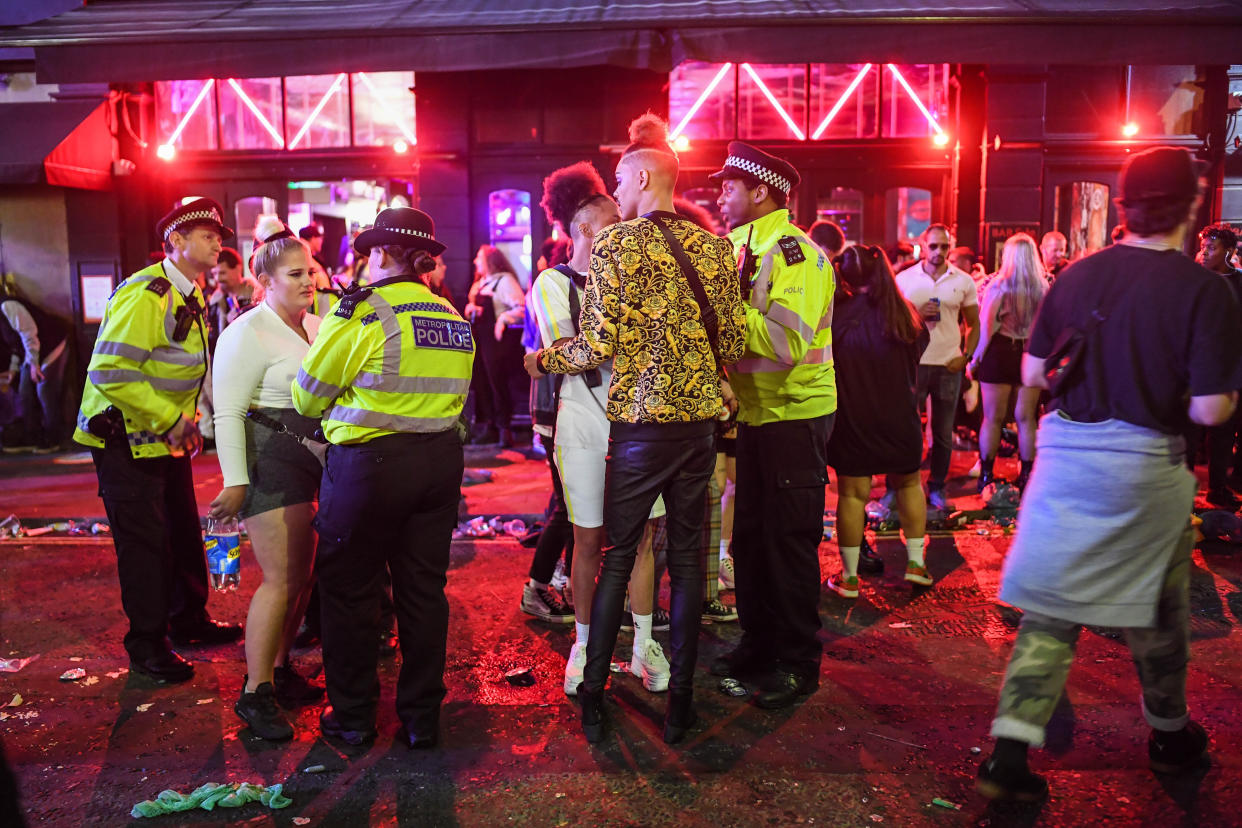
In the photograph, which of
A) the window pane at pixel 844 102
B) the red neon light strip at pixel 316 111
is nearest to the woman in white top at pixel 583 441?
the window pane at pixel 844 102

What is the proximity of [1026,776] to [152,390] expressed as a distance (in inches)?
151

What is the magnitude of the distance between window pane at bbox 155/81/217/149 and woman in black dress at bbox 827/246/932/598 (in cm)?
868

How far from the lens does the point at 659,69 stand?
7016mm

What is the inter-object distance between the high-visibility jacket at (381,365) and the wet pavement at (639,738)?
49.8 inches

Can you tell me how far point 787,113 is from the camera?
34.5ft

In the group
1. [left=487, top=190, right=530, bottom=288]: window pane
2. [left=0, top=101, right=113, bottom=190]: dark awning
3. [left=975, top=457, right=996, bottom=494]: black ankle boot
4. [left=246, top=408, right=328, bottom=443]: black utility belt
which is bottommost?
[left=975, top=457, right=996, bottom=494]: black ankle boot

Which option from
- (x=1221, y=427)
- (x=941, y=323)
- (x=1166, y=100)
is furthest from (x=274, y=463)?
(x=1166, y=100)

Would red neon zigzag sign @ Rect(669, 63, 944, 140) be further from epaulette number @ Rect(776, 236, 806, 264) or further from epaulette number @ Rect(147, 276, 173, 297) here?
epaulette number @ Rect(147, 276, 173, 297)

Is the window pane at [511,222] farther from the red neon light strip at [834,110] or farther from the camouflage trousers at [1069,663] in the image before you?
the camouflage trousers at [1069,663]

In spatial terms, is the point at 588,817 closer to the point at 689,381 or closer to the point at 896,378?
the point at 689,381

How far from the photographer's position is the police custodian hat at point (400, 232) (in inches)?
139

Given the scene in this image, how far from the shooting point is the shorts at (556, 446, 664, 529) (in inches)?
161

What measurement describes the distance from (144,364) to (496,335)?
227 inches

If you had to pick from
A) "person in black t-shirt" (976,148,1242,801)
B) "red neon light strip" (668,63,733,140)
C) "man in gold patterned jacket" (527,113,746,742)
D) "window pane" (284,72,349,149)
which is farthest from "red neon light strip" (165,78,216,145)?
"person in black t-shirt" (976,148,1242,801)
